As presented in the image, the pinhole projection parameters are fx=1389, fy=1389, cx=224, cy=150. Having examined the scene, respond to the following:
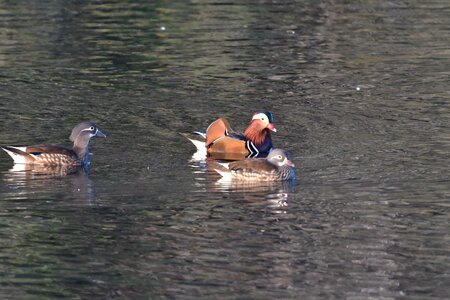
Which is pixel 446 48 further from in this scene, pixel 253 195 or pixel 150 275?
pixel 150 275

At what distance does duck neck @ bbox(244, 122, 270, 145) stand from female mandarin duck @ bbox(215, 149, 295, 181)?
5.63ft

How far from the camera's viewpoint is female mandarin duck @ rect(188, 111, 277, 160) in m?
17.9

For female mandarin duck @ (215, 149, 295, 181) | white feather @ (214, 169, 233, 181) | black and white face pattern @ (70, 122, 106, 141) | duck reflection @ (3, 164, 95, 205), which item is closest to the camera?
duck reflection @ (3, 164, 95, 205)

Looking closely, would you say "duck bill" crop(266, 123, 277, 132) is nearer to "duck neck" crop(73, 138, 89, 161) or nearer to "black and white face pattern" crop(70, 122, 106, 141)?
"black and white face pattern" crop(70, 122, 106, 141)

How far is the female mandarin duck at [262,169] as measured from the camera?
51.9 feet

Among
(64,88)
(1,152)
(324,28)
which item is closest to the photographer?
(1,152)

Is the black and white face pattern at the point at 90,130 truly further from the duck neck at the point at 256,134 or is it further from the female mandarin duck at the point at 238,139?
the duck neck at the point at 256,134

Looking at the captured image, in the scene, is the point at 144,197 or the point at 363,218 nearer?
the point at 363,218

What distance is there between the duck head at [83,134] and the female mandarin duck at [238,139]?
135cm

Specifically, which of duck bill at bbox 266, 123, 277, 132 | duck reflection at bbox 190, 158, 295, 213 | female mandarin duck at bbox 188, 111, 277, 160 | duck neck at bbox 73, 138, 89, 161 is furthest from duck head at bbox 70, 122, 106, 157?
duck bill at bbox 266, 123, 277, 132

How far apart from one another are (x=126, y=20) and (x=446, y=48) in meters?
7.30

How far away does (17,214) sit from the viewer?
14.2 meters

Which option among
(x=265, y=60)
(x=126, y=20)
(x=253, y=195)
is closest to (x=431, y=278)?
(x=253, y=195)

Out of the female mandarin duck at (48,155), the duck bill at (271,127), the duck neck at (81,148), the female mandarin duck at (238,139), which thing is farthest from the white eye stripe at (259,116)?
the female mandarin duck at (48,155)
